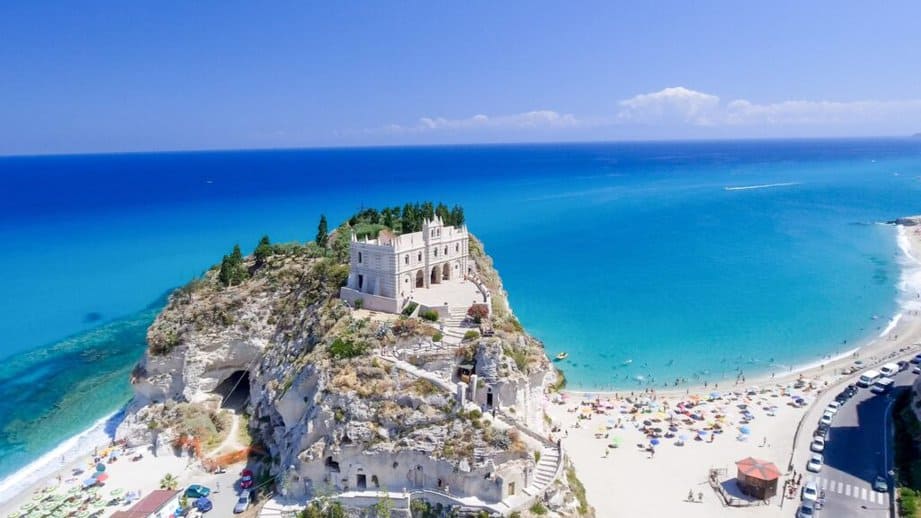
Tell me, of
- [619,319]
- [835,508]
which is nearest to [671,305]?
[619,319]

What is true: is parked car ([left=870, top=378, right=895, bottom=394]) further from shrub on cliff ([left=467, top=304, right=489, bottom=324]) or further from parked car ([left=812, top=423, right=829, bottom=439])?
shrub on cliff ([left=467, top=304, right=489, bottom=324])

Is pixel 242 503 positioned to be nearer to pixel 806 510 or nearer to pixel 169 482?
pixel 169 482

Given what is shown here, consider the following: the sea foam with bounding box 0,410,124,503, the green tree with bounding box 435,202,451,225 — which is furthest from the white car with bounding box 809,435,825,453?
the sea foam with bounding box 0,410,124,503

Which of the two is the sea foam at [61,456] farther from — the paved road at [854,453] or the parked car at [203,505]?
the paved road at [854,453]

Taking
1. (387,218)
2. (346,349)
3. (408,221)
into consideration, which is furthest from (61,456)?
(387,218)

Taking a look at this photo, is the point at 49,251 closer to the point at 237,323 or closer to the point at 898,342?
the point at 237,323

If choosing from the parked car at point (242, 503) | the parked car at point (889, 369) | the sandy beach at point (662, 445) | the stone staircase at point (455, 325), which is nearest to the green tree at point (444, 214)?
the stone staircase at point (455, 325)
